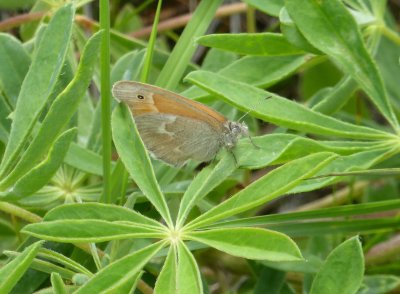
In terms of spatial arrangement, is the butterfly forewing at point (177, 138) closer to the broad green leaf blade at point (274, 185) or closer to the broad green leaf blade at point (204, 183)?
the broad green leaf blade at point (204, 183)

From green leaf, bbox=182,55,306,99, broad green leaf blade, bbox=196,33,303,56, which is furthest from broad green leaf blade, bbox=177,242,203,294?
green leaf, bbox=182,55,306,99

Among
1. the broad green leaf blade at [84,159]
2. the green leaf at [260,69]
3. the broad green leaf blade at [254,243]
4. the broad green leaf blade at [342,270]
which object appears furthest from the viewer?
the green leaf at [260,69]

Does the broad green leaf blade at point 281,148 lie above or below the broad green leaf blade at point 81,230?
above

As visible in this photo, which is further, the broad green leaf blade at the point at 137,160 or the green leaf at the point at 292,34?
the green leaf at the point at 292,34

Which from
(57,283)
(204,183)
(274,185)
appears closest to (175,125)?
(204,183)

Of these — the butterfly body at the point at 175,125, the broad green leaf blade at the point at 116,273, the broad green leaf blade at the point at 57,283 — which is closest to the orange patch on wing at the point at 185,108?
the butterfly body at the point at 175,125

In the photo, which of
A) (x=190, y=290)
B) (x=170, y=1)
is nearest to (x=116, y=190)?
(x=190, y=290)

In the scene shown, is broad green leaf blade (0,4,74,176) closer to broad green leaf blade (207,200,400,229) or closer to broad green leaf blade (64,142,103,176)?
broad green leaf blade (64,142,103,176)

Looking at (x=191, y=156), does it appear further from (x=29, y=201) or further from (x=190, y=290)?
(x=190, y=290)
